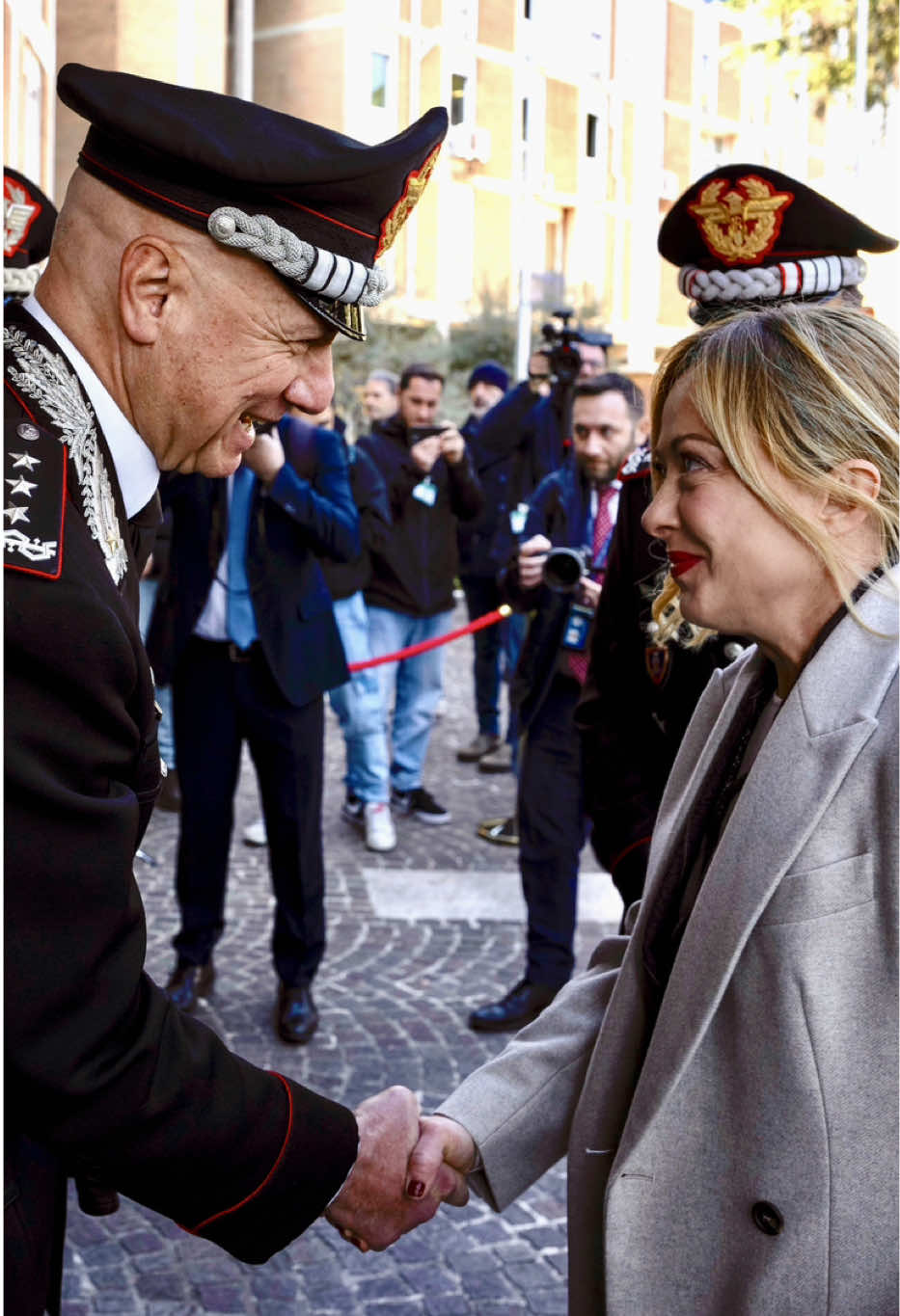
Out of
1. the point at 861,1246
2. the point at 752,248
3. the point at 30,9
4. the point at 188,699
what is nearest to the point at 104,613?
the point at 861,1246

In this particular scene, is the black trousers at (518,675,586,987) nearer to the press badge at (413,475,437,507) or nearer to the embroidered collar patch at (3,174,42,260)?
the embroidered collar patch at (3,174,42,260)

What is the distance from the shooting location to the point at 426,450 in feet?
24.6

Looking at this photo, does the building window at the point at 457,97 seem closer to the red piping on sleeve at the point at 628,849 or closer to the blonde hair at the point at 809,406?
the red piping on sleeve at the point at 628,849

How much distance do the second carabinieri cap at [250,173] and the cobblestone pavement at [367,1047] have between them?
2428 millimetres

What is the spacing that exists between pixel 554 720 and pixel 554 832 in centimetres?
38

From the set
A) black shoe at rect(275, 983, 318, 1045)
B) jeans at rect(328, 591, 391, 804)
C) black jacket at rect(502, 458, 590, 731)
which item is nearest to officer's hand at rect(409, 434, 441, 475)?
jeans at rect(328, 591, 391, 804)

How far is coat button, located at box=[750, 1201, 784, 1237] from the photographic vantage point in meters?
1.65

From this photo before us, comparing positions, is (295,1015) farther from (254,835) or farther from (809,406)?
(809,406)

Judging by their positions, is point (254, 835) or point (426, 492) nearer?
point (254, 835)

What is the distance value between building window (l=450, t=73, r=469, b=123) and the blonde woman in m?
1.94

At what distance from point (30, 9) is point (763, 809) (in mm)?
3378

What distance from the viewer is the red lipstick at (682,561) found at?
1.96 meters

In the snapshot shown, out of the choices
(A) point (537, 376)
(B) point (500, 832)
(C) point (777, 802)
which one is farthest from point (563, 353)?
(C) point (777, 802)

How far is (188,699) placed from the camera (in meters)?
4.90
